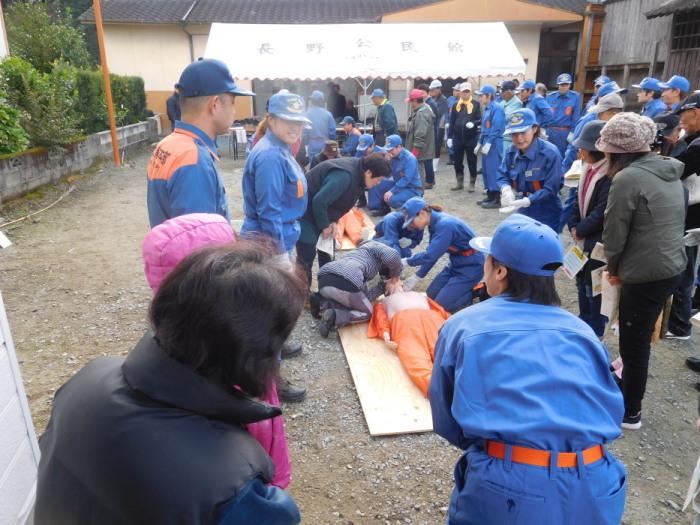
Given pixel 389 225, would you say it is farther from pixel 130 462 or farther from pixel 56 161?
pixel 56 161

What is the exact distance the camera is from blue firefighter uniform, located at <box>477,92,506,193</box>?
8.62 m

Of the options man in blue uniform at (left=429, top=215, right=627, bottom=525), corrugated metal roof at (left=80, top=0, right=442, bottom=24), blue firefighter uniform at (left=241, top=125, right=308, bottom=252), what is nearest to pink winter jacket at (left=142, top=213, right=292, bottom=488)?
man in blue uniform at (left=429, top=215, right=627, bottom=525)

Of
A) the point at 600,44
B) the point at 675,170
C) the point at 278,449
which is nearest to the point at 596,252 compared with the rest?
the point at 675,170

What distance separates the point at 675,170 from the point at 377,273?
7.99 feet

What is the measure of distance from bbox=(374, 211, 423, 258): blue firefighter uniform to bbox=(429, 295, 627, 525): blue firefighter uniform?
369 cm

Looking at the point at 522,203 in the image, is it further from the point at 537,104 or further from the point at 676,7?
the point at 676,7

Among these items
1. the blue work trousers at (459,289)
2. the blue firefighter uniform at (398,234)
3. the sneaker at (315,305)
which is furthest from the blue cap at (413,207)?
the sneaker at (315,305)

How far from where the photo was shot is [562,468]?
4.84 ft

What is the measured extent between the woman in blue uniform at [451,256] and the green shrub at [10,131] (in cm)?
601

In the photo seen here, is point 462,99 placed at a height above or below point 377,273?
→ above

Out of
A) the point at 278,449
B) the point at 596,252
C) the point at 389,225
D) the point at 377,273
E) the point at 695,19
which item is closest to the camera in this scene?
the point at 278,449

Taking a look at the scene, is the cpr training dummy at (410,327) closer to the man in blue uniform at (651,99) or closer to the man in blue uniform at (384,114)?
the man in blue uniform at (651,99)

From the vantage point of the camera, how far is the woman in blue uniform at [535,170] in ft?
15.4

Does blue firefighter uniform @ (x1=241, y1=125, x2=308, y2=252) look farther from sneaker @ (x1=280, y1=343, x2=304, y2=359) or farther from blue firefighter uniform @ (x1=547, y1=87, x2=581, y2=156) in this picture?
blue firefighter uniform @ (x1=547, y1=87, x2=581, y2=156)
